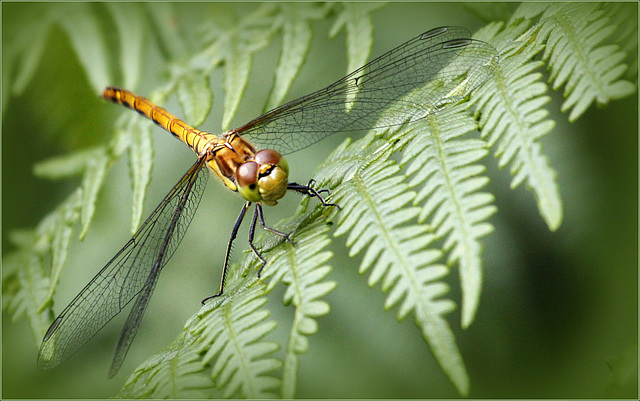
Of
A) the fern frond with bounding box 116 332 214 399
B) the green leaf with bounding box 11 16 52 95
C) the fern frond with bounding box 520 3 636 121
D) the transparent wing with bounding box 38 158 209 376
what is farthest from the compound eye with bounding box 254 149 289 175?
the green leaf with bounding box 11 16 52 95

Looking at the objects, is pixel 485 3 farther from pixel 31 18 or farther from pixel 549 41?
pixel 31 18

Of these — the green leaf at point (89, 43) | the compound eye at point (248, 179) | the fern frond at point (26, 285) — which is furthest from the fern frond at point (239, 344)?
the green leaf at point (89, 43)

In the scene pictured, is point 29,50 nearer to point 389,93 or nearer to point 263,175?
point 263,175

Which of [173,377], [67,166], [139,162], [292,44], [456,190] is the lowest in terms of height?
[173,377]

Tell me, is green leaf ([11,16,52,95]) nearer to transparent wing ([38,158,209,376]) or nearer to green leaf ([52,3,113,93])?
green leaf ([52,3,113,93])

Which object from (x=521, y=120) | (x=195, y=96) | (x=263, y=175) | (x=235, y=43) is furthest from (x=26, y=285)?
(x=521, y=120)

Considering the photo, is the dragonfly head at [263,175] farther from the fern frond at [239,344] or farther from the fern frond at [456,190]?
the fern frond at [456,190]
